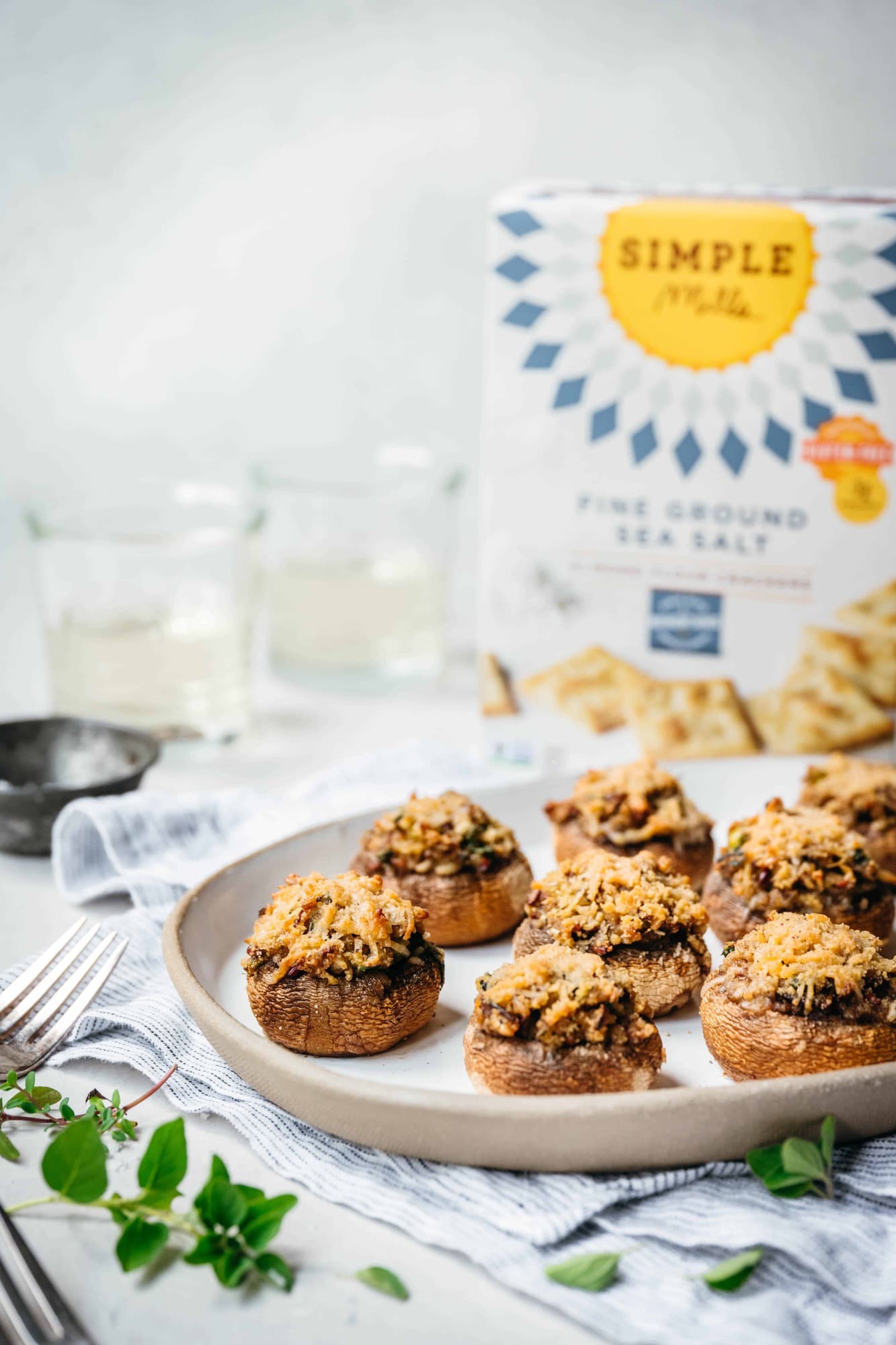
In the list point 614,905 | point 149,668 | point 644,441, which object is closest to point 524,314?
point 644,441

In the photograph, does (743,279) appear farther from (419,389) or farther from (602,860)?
(419,389)

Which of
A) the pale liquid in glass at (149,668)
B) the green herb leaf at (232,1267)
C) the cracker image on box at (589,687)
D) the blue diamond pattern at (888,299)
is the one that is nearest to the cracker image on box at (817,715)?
the cracker image on box at (589,687)

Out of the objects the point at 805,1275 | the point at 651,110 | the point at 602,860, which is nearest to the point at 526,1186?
the point at 805,1275

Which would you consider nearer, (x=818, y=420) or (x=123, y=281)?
(x=818, y=420)

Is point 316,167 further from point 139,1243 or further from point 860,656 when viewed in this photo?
point 139,1243

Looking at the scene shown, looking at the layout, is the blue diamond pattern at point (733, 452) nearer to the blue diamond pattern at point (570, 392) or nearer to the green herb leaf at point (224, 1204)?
→ the blue diamond pattern at point (570, 392)

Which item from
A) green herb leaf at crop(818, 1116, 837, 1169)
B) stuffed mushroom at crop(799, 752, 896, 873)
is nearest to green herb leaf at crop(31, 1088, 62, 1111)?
green herb leaf at crop(818, 1116, 837, 1169)
